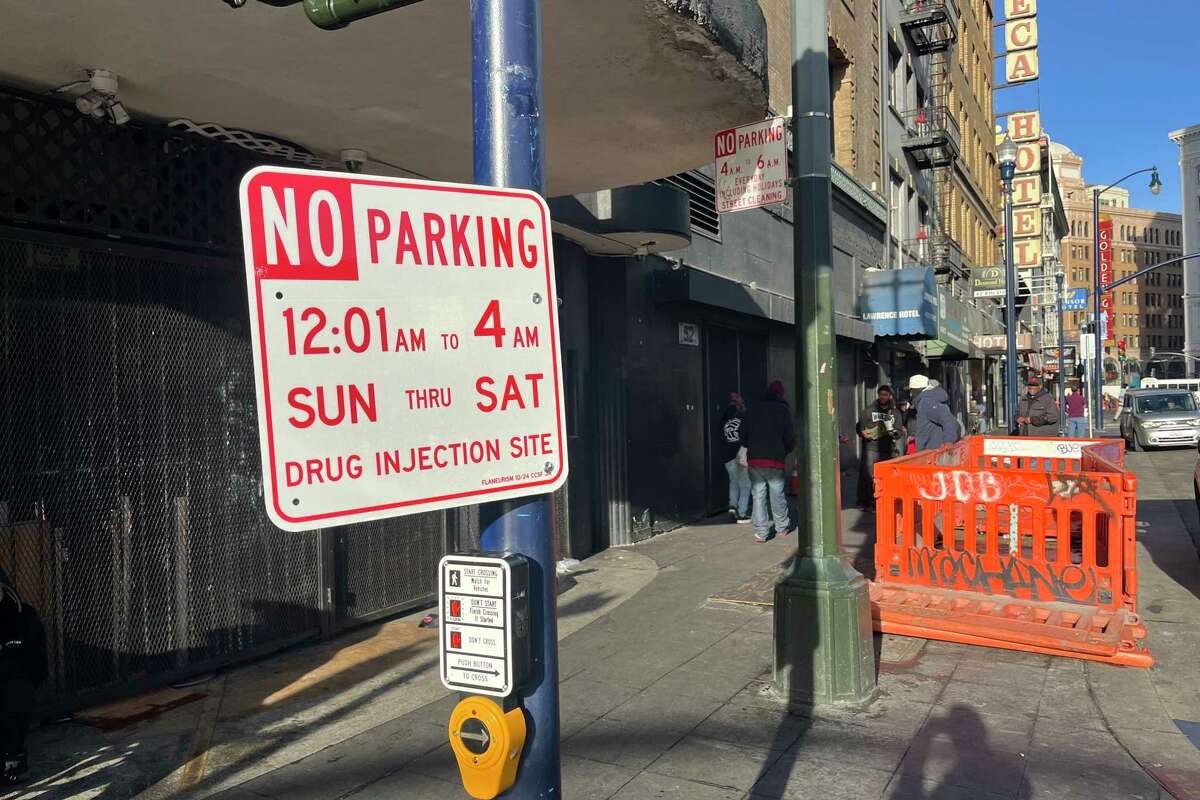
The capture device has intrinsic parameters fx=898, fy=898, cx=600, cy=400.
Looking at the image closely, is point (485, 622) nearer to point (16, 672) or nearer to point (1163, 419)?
point (16, 672)

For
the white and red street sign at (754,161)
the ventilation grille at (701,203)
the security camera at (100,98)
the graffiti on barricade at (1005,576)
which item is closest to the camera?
the security camera at (100,98)

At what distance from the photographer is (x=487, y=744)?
1889 millimetres

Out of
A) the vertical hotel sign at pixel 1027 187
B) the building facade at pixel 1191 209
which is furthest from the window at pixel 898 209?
the building facade at pixel 1191 209

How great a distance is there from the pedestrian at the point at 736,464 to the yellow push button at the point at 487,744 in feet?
32.9

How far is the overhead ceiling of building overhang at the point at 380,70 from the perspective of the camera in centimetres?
453

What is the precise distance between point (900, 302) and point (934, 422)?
914 centimetres

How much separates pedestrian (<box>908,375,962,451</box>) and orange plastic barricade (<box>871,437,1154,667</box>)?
11.2 ft

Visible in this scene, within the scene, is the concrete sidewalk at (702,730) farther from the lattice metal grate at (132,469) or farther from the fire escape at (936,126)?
the fire escape at (936,126)

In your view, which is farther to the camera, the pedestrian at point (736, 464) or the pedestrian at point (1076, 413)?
the pedestrian at point (1076, 413)

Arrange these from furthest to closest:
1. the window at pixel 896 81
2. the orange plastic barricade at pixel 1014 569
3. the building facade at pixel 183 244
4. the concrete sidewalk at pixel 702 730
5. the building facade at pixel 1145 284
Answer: the building facade at pixel 1145 284
the window at pixel 896 81
the orange plastic barricade at pixel 1014 569
the building facade at pixel 183 244
the concrete sidewalk at pixel 702 730

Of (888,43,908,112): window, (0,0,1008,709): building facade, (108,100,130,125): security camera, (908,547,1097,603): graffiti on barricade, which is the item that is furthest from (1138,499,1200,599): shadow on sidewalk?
(888,43,908,112): window

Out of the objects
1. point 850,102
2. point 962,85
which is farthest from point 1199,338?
point 850,102

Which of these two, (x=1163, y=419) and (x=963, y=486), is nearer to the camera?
(x=963, y=486)

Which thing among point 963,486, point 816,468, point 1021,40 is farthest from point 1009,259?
point 1021,40
